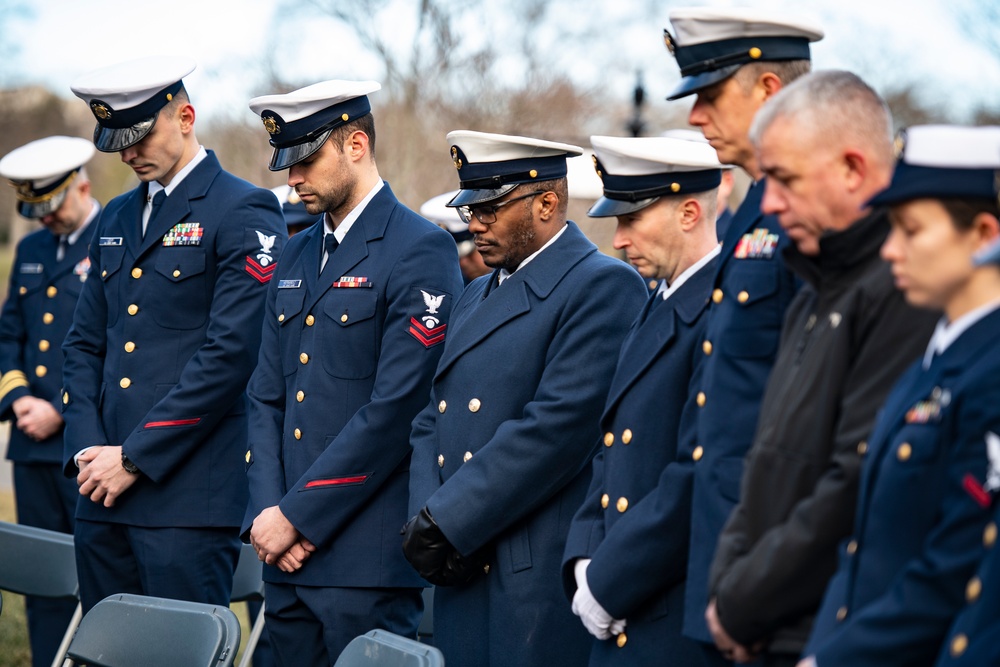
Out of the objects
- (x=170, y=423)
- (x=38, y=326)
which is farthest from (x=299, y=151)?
(x=38, y=326)

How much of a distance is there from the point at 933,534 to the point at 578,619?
177cm

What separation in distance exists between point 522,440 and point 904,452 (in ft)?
5.26

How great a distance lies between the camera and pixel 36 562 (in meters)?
4.76

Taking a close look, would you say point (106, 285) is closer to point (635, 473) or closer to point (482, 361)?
point (482, 361)

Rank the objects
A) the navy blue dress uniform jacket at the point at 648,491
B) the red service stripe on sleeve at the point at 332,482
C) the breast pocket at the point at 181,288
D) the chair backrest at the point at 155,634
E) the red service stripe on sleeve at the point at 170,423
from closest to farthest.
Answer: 1. the navy blue dress uniform jacket at the point at 648,491
2. the chair backrest at the point at 155,634
3. the red service stripe on sleeve at the point at 332,482
4. the red service stripe on sleeve at the point at 170,423
5. the breast pocket at the point at 181,288

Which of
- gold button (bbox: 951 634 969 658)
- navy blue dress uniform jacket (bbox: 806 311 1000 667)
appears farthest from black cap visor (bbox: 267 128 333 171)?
gold button (bbox: 951 634 969 658)

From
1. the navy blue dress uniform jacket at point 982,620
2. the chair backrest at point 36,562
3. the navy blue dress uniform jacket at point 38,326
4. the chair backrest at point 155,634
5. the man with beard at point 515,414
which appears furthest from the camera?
the navy blue dress uniform jacket at point 38,326

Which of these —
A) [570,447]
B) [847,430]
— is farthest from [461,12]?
[847,430]

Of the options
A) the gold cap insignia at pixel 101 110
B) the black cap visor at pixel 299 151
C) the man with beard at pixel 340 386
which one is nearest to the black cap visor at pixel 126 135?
the gold cap insignia at pixel 101 110

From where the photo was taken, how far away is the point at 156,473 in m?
4.46

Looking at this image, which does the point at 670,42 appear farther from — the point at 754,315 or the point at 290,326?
the point at 290,326

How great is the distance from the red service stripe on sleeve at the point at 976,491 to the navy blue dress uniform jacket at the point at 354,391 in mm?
2267

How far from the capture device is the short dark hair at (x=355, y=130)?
421cm

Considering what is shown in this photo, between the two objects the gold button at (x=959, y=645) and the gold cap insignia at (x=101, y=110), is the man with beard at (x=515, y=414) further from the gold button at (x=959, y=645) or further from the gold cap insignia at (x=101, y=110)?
the gold button at (x=959, y=645)
